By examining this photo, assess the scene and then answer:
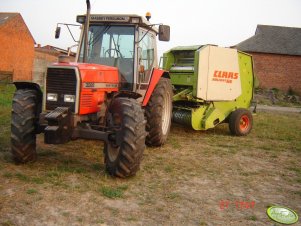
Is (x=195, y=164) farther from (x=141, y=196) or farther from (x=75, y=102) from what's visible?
(x=75, y=102)

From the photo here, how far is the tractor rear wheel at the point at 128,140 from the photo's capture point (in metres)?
4.79

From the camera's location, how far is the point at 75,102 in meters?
5.15

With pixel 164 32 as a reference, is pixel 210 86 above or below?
below

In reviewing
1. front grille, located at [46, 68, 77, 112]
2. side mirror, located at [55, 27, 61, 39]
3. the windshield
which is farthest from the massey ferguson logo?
front grille, located at [46, 68, 77, 112]

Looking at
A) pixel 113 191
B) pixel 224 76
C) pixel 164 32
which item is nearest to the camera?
pixel 113 191

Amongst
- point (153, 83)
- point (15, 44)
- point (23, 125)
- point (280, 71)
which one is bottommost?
point (23, 125)

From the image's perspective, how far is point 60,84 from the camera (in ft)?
17.1

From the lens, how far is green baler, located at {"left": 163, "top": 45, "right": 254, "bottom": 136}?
28.5 feet

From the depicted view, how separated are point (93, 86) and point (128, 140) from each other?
1144 mm

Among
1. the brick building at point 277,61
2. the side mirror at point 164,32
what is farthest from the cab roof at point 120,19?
the brick building at point 277,61

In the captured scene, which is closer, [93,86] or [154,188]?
[154,188]

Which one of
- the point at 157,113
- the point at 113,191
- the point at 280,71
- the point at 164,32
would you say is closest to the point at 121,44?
the point at 164,32

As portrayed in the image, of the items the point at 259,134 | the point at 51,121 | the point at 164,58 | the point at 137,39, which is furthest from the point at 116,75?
the point at 259,134

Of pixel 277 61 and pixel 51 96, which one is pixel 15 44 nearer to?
pixel 277 61
